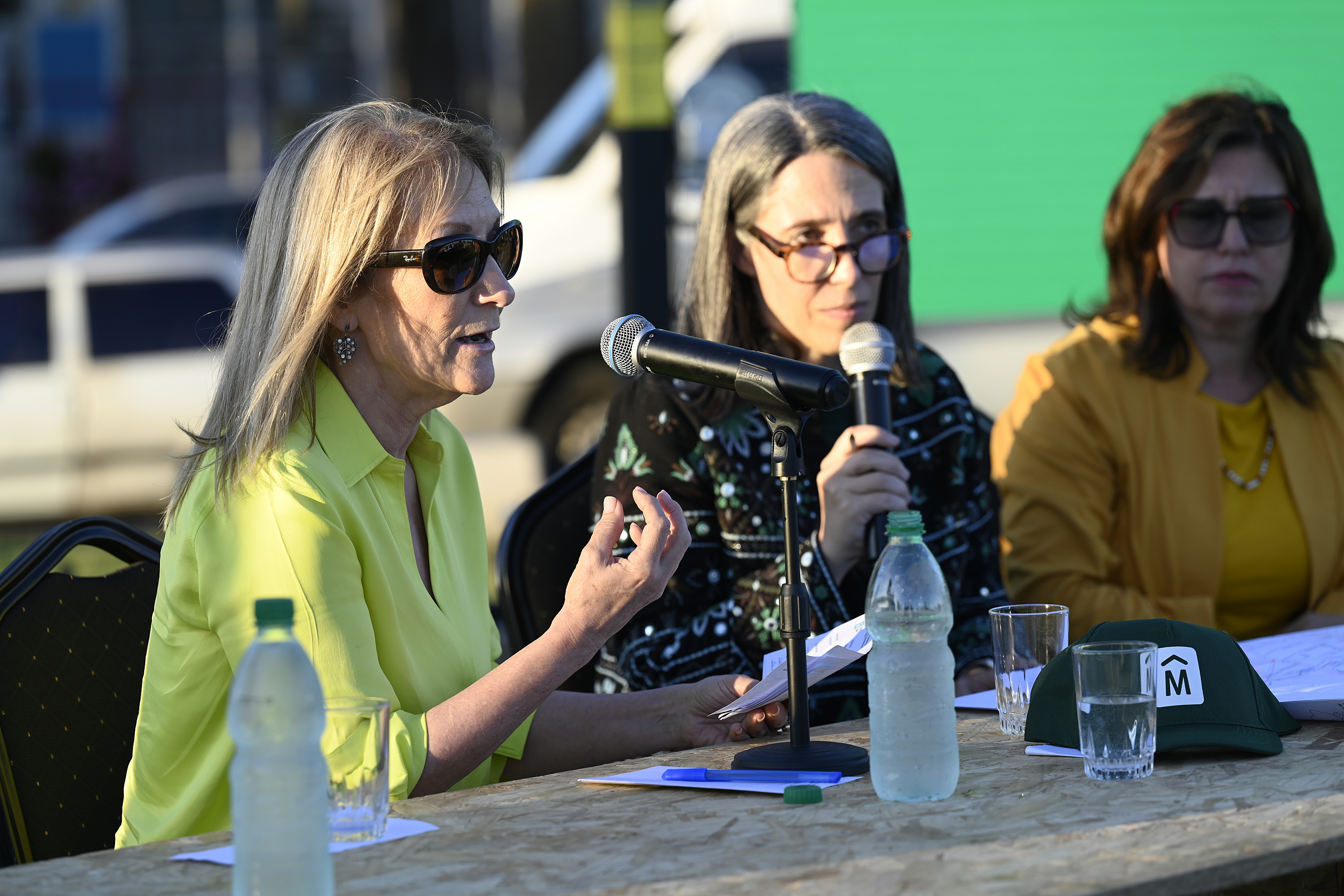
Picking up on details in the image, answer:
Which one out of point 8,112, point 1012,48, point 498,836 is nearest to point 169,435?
point 1012,48

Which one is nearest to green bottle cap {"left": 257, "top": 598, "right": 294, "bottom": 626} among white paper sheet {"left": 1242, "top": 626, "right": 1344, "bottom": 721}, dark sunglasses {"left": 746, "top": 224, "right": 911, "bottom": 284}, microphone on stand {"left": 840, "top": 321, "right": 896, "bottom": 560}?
microphone on stand {"left": 840, "top": 321, "right": 896, "bottom": 560}

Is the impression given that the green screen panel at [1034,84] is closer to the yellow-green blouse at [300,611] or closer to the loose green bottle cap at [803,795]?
the yellow-green blouse at [300,611]

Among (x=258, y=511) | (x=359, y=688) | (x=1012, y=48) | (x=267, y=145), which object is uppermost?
(x=267, y=145)

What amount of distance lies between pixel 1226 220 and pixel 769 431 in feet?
4.08

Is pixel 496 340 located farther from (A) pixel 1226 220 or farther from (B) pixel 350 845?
(B) pixel 350 845

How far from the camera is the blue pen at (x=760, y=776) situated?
1.95 m

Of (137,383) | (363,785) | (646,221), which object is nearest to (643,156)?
(646,221)

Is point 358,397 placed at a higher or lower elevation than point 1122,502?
higher

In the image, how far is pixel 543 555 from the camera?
2.98 meters

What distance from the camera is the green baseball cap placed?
1.97 m

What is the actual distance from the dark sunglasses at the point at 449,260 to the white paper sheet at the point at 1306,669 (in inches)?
50.0

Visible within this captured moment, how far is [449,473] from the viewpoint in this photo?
8.46ft

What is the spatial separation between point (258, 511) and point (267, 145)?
2131 centimetres

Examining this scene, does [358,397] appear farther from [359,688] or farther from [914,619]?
[914,619]
